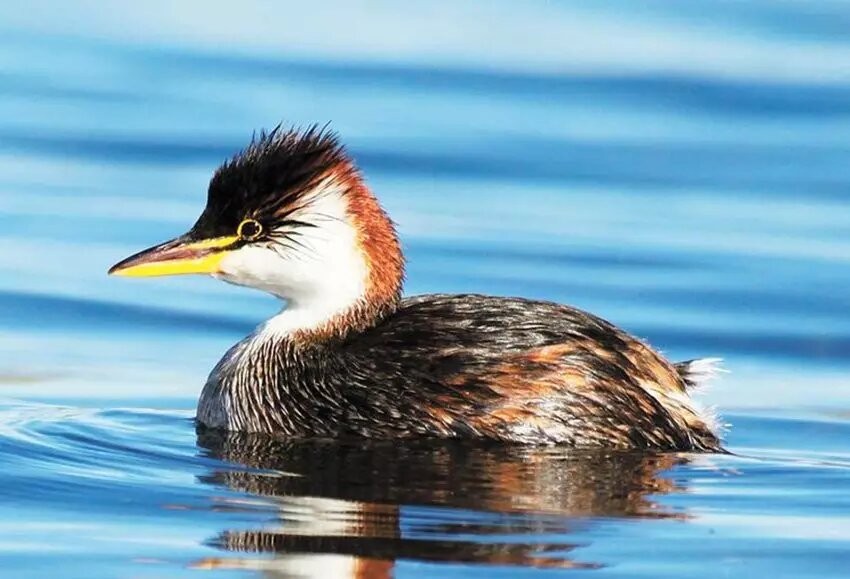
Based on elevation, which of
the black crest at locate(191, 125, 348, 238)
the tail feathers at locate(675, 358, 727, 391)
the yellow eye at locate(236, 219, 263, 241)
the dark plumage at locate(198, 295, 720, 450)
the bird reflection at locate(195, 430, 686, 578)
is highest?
the black crest at locate(191, 125, 348, 238)

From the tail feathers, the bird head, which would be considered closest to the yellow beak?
the bird head

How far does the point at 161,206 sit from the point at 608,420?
5110 millimetres

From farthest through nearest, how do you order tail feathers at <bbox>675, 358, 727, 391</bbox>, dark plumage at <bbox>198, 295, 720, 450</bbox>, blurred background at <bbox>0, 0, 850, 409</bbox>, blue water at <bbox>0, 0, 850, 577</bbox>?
1. blurred background at <bbox>0, 0, 850, 409</bbox>
2. tail feathers at <bbox>675, 358, 727, 391</bbox>
3. dark plumage at <bbox>198, 295, 720, 450</bbox>
4. blue water at <bbox>0, 0, 850, 577</bbox>

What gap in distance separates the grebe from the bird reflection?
14 centimetres

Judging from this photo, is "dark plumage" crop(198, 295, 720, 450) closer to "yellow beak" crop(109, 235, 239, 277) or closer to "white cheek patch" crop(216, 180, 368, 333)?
"white cheek patch" crop(216, 180, 368, 333)

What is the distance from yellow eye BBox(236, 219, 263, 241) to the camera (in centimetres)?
1049

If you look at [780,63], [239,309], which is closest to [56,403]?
[239,309]

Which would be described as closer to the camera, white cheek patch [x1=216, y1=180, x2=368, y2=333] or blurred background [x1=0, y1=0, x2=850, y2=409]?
white cheek patch [x1=216, y1=180, x2=368, y2=333]

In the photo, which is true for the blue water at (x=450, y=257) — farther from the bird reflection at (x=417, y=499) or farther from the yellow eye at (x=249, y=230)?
the yellow eye at (x=249, y=230)

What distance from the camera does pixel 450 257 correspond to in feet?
45.0

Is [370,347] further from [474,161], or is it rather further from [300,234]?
[474,161]

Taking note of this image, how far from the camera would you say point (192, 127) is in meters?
16.0

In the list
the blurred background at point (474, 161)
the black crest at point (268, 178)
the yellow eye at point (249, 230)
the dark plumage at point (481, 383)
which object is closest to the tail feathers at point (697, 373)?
the dark plumage at point (481, 383)

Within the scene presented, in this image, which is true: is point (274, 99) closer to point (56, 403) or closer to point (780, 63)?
point (780, 63)
